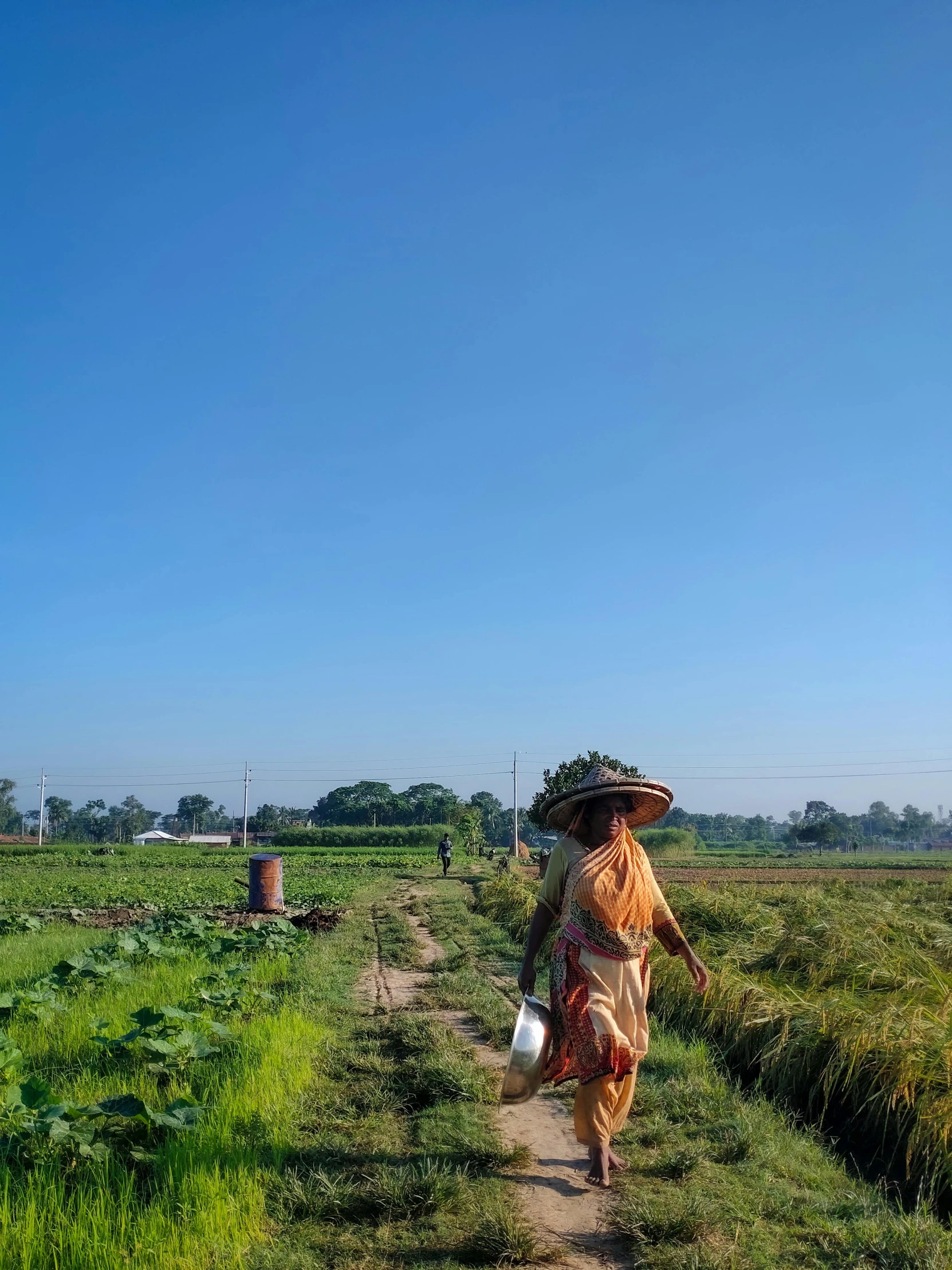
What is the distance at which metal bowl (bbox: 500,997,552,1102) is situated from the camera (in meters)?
4.52

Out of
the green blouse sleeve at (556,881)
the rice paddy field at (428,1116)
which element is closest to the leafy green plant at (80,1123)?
the rice paddy field at (428,1116)

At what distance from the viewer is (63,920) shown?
16781mm

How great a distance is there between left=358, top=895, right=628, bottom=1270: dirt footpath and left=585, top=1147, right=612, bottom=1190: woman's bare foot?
1.9 inches

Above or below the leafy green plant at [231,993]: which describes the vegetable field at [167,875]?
below

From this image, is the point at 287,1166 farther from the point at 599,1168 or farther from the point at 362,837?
the point at 362,837

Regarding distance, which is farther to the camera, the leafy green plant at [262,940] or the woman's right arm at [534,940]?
the leafy green plant at [262,940]

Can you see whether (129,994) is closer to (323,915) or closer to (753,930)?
(753,930)

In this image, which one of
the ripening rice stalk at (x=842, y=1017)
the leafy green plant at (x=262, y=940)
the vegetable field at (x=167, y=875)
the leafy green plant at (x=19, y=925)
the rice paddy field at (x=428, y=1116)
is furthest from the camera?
the vegetable field at (x=167, y=875)

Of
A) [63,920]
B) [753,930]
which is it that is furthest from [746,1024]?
[63,920]

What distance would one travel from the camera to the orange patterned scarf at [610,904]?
4637mm

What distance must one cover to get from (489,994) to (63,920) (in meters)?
11.3

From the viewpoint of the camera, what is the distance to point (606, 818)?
194 inches

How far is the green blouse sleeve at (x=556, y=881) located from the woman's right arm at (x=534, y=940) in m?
0.03

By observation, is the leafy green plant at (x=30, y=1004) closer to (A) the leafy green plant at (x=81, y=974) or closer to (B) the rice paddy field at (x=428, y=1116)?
(B) the rice paddy field at (x=428, y=1116)
